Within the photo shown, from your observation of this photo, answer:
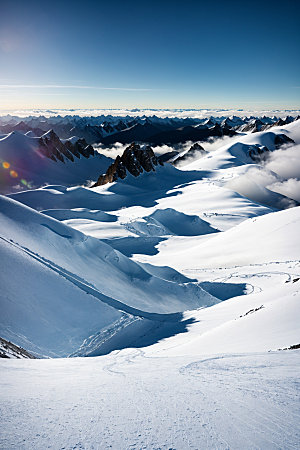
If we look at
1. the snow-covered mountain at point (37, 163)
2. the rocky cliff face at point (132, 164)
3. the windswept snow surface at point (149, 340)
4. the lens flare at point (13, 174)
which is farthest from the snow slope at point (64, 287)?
the lens flare at point (13, 174)

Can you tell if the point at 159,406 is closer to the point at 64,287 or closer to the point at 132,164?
the point at 64,287

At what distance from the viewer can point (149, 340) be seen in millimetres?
12055

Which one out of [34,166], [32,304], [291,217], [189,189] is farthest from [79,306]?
[34,166]

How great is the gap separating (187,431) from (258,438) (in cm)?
81

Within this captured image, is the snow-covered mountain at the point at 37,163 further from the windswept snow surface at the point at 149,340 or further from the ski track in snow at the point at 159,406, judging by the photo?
the ski track in snow at the point at 159,406

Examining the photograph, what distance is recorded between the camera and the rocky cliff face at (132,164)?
96.1 metres

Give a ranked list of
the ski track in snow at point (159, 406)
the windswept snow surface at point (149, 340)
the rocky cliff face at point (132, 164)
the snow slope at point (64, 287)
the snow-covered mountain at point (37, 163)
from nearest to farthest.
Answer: the ski track in snow at point (159, 406)
the windswept snow surface at point (149, 340)
the snow slope at point (64, 287)
the rocky cliff face at point (132, 164)
the snow-covered mountain at point (37, 163)

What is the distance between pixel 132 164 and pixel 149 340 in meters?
89.1

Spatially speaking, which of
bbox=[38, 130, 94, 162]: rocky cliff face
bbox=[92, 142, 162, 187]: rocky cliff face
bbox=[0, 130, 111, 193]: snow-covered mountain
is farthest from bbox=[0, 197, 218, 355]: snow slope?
bbox=[38, 130, 94, 162]: rocky cliff face

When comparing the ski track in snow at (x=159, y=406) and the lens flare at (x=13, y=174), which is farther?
the lens flare at (x=13, y=174)

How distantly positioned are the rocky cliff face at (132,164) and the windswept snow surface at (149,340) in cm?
6604

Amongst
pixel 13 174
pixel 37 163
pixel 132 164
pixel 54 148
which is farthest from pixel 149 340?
pixel 54 148

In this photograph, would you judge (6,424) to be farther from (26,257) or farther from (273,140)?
(273,140)

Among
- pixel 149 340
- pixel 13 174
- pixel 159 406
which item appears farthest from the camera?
pixel 13 174
